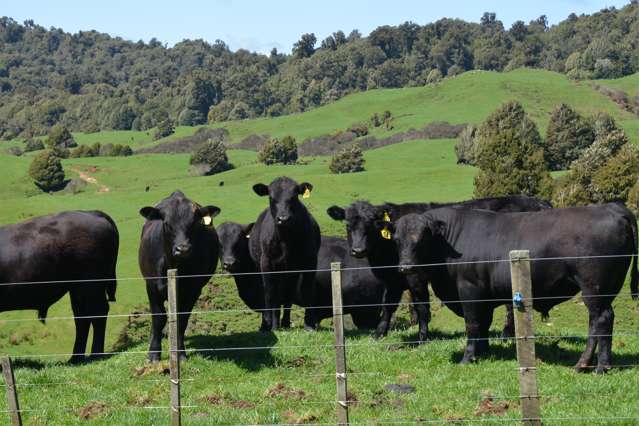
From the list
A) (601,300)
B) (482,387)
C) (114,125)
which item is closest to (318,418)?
(482,387)

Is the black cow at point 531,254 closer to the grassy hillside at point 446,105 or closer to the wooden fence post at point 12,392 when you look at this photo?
the wooden fence post at point 12,392

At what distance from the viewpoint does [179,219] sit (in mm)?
14461

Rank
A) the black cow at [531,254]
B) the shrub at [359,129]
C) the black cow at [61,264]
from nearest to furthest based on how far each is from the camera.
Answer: the black cow at [531,254] < the black cow at [61,264] < the shrub at [359,129]

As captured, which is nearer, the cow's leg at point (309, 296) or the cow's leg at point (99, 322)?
the cow's leg at point (99, 322)

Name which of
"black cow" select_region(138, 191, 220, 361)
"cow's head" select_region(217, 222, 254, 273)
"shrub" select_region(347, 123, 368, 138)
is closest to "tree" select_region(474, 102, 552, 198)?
"cow's head" select_region(217, 222, 254, 273)

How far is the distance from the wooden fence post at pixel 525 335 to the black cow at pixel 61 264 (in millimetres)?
9167

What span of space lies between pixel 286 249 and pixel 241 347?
9.94 feet

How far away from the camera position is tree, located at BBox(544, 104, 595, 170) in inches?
3810

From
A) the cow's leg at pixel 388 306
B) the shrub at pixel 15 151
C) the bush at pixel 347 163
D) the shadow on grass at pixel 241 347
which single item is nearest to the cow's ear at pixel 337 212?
the cow's leg at pixel 388 306

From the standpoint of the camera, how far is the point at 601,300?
1182 centimetres

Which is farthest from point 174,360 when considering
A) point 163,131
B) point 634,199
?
point 163,131

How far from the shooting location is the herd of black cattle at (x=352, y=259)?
1215cm

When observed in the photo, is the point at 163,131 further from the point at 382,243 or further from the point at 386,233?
the point at 386,233

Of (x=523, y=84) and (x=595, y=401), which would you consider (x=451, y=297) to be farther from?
(x=523, y=84)
